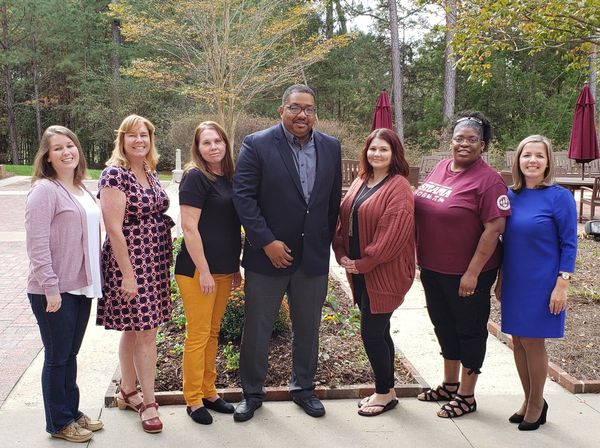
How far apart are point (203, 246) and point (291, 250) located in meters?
0.51

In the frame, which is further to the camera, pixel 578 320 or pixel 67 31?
pixel 67 31

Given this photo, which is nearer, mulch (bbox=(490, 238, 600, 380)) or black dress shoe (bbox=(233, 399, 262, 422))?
black dress shoe (bbox=(233, 399, 262, 422))


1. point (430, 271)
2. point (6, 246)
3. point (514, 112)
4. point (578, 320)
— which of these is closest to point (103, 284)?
point (430, 271)

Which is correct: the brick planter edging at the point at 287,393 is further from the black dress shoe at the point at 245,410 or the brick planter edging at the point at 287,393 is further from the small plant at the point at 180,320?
the small plant at the point at 180,320

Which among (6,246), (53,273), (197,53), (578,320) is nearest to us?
(53,273)

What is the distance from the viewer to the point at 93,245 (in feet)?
10.2

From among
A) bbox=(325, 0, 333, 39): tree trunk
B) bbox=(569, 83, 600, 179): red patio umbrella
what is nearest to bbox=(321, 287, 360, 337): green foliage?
bbox=(569, 83, 600, 179): red patio umbrella

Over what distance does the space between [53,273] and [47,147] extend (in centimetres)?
68

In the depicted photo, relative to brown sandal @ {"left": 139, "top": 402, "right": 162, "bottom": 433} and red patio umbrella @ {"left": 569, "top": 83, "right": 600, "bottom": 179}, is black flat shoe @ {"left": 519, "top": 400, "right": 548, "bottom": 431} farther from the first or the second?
red patio umbrella @ {"left": 569, "top": 83, "right": 600, "bottom": 179}

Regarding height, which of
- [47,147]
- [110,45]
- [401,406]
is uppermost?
[110,45]

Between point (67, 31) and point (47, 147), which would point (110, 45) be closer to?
point (67, 31)

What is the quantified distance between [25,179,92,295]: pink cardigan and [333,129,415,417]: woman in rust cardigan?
1502 mm

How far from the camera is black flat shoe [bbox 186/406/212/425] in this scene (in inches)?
133

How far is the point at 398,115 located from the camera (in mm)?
22578
